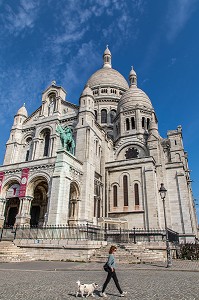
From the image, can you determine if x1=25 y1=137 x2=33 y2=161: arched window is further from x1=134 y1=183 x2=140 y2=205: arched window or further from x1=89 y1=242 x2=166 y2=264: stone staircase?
x1=89 y1=242 x2=166 y2=264: stone staircase

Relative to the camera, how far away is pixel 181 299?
5.67m

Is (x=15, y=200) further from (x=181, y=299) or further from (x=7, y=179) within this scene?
(x=181, y=299)

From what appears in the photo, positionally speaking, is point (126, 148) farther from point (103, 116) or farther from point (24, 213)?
point (24, 213)

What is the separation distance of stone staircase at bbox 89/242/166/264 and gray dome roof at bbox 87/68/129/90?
127 ft

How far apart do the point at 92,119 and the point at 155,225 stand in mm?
14702

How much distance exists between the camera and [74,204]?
76.7 feet

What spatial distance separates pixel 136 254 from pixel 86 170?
1109 centimetres

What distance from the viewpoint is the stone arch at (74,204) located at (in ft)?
73.7

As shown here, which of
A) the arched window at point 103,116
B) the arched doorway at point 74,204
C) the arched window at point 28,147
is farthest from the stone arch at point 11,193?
the arched window at point 103,116

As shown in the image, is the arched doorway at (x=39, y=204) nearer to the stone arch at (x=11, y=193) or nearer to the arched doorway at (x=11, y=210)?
the arched doorway at (x=11, y=210)

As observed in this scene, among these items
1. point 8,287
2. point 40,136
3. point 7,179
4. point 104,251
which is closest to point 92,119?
point 40,136

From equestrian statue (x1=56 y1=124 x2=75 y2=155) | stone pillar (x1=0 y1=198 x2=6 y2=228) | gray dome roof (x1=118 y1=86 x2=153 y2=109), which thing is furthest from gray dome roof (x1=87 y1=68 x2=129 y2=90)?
stone pillar (x1=0 y1=198 x2=6 y2=228)

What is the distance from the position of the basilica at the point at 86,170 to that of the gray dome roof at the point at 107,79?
13.3 m

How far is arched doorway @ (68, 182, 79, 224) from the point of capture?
2242cm
